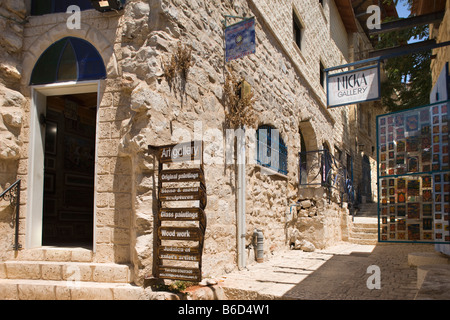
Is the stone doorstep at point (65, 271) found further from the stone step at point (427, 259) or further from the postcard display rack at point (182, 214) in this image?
the stone step at point (427, 259)

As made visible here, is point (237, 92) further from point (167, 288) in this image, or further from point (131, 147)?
point (167, 288)

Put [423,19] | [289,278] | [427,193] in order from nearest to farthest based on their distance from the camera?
1. [427,193]
2. [289,278]
3. [423,19]

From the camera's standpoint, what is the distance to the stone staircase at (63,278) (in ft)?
14.4

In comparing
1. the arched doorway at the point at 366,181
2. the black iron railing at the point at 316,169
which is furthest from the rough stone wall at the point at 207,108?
the arched doorway at the point at 366,181

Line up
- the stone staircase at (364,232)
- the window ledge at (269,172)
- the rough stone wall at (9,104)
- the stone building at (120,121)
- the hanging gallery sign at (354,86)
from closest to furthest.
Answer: the stone building at (120,121), the rough stone wall at (9,104), the hanging gallery sign at (354,86), the window ledge at (269,172), the stone staircase at (364,232)

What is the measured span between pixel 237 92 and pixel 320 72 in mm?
7606

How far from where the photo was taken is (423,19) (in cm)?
659

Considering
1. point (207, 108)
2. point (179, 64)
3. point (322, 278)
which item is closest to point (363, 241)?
point (322, 278)

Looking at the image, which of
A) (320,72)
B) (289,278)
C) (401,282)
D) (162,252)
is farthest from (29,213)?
(320,72)

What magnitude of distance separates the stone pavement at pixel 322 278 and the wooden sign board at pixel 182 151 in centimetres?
183

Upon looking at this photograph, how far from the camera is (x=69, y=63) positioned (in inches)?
207

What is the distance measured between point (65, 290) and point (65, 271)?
0.29 metres

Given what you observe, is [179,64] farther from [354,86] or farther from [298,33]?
[298,33]
